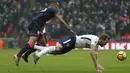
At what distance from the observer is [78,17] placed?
36.6m

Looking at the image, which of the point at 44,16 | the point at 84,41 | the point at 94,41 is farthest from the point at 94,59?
the point at 44,16

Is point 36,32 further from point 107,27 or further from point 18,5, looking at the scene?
point 18,5

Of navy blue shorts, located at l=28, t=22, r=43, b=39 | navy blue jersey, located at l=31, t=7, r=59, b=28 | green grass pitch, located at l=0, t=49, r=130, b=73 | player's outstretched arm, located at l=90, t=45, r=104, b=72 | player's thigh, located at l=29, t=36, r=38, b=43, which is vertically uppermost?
navy blue jersey, located at l=31, t=7, r=59, b=28

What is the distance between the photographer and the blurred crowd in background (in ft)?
116

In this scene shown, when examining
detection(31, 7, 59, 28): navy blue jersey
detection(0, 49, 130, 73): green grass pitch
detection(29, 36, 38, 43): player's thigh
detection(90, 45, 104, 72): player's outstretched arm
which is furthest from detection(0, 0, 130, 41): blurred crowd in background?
detection(90, 45, 104, 72): player's outstretched arm

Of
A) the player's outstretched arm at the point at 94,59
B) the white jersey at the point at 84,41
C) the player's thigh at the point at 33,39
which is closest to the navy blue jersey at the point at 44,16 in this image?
the player's thigh at the point at 33,39

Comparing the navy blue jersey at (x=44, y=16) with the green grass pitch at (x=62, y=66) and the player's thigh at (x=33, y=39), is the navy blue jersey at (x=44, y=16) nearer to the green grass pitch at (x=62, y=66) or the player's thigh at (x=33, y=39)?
the player's thigh at (x=33, y=39)

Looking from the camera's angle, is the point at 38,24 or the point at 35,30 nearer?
the point at 35,30

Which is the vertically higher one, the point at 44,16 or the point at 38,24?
the point at 44,16

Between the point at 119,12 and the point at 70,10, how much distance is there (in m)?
3.96

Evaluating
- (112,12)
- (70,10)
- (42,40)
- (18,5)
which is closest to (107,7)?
(112,12)

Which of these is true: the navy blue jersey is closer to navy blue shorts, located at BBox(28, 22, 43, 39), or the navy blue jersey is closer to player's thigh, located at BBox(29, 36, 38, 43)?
navy blue shorts, located at BBox(28, 22, 43, 39)

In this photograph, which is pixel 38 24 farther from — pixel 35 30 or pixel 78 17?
pixel 78 17

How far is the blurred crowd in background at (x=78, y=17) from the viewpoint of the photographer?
35.4 metres
